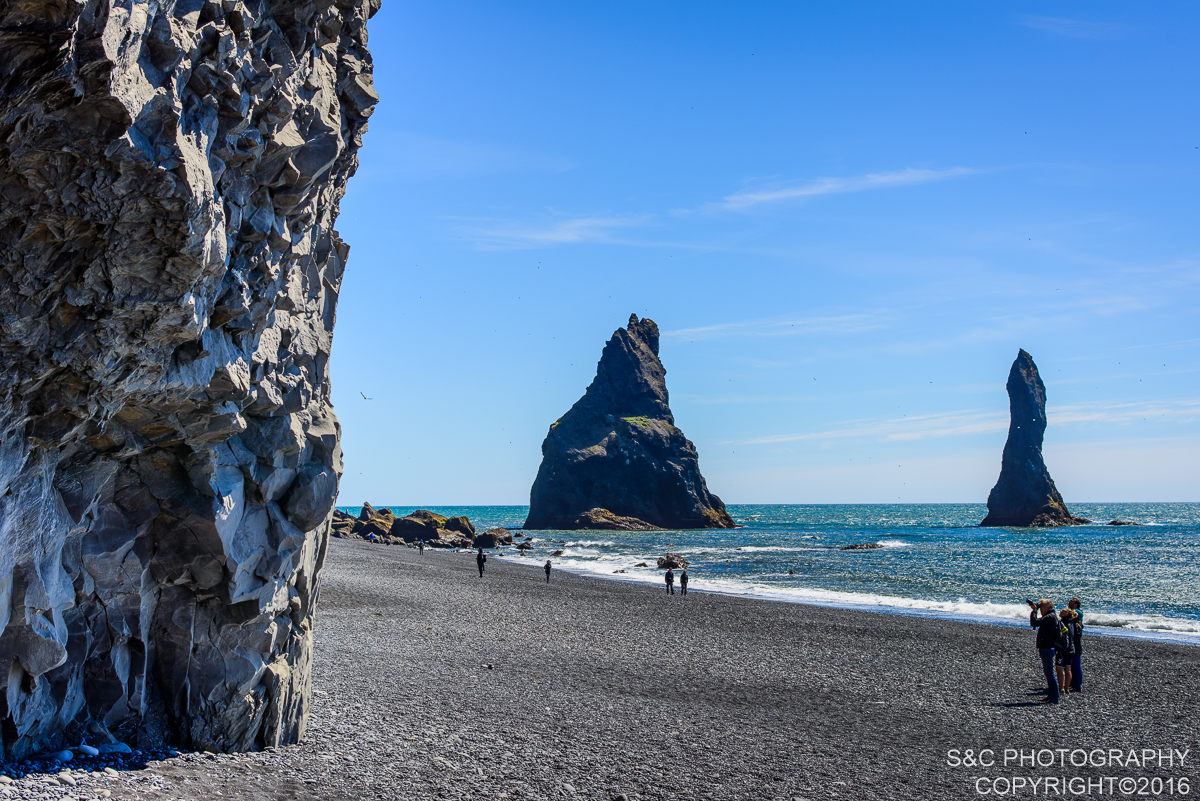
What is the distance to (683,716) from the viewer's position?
1291 cm

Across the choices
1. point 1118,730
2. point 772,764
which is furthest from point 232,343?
point 1118,730

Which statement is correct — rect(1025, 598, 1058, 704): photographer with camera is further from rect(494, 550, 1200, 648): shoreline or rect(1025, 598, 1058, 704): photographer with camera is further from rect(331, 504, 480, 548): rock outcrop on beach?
rect(331, 504, 480, 548): rock outcrop on beach

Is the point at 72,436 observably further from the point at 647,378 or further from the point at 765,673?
the point at 647,378

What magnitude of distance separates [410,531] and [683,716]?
66.3 metres

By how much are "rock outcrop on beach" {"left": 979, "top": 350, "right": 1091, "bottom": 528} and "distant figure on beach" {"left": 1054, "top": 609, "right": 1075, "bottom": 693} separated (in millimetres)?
118620

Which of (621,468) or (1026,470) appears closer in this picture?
(621,468)

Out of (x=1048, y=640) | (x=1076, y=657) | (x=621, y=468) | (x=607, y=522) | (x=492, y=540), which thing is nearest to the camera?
(x=1048, y=640)

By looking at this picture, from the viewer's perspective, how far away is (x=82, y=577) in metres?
8.02

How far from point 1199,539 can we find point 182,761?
337 feet

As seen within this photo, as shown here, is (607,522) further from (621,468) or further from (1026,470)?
(1026,470)

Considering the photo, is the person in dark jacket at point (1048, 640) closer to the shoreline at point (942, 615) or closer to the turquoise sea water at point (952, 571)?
the shoreline at point (942, 615)

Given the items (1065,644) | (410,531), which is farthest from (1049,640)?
(410,531)

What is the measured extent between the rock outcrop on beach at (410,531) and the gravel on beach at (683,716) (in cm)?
4952

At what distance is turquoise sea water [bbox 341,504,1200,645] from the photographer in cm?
3125
